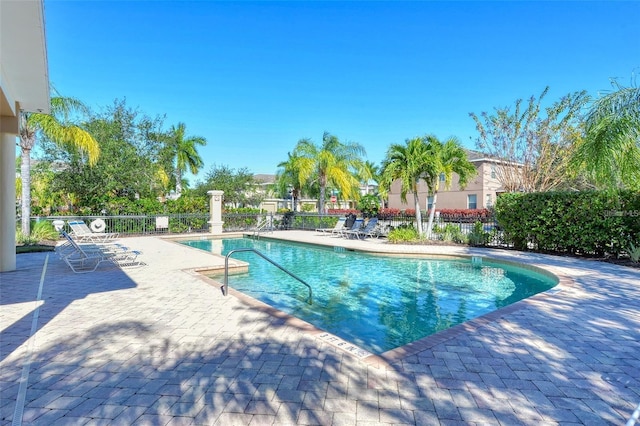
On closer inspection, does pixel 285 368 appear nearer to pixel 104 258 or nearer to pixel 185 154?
pixel 104 258

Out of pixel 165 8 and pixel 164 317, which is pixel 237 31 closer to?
pixel 165 8

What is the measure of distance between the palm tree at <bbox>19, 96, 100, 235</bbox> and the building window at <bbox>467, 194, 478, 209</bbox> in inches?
1190

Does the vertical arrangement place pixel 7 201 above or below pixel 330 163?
below

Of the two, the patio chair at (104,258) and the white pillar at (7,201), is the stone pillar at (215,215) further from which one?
the white pillar at (7,201)

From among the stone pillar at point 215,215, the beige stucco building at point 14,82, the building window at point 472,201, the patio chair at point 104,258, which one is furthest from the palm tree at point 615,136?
the building window at point 472,201

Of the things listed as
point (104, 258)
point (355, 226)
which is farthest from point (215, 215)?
point (104, 258)

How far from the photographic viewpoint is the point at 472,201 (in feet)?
109

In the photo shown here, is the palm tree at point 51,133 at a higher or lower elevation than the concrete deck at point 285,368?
higher

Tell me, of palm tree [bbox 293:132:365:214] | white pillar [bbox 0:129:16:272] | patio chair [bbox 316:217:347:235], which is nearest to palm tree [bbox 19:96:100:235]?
white pillar [bbox 0:129:16:272]

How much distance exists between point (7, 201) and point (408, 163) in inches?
493

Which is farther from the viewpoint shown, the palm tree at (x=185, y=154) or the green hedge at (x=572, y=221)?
the palm tree at (x=185, y=154)

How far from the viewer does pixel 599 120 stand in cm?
838

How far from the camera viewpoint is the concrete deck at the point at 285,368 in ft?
8.36

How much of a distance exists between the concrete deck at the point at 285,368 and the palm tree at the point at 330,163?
62.7ft
